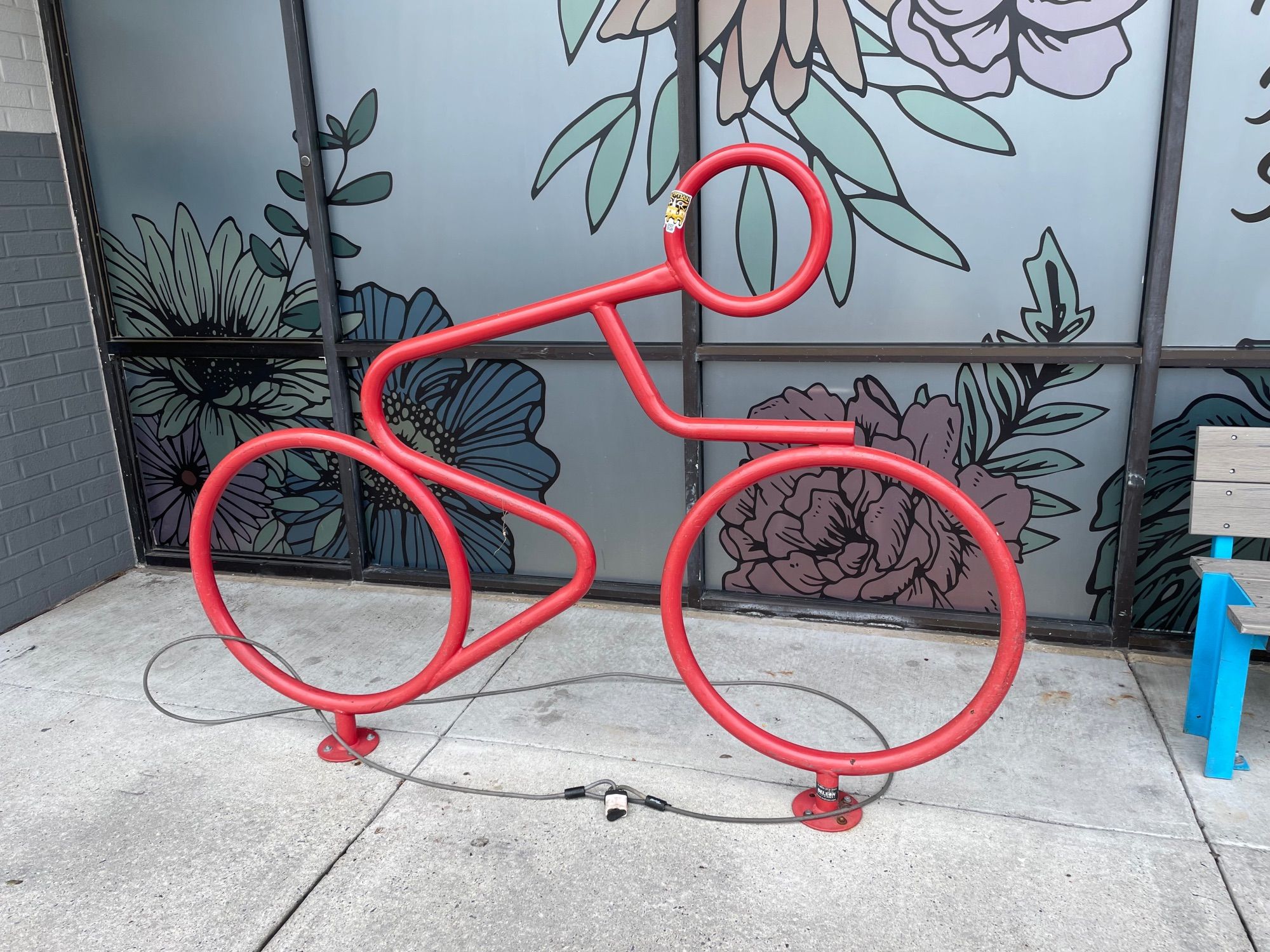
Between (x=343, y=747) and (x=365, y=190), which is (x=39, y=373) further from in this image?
(x=343, y=747)

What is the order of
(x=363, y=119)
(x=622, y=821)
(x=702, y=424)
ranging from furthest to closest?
(x=363, y=119) < (x=622, y=821) < (x=702, y=424)

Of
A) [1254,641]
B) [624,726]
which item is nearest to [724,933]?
[624,726]

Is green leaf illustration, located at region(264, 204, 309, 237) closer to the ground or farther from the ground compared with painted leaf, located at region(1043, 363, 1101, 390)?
farther from the ground

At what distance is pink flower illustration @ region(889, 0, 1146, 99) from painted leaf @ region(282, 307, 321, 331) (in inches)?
92.7

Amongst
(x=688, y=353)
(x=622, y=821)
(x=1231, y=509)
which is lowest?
(x=622, y=821)

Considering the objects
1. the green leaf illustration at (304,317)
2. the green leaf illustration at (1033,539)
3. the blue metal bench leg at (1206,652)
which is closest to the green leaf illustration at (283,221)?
the green leaf illustration at (304,317)

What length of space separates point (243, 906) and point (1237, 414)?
3127 millimetres

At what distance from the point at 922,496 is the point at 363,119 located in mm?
2473

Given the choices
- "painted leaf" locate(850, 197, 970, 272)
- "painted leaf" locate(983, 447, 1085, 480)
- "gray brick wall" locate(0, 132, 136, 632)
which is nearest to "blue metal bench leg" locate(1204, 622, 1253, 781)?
"painted leaf" locate(983, 447, 1085, 480)

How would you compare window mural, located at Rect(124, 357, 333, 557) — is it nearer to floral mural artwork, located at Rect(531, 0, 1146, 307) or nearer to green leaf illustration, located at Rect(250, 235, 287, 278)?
green leaf illustration, located at Rect(250, 235, 287, 278)

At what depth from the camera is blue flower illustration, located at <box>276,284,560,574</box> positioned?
3.49 m

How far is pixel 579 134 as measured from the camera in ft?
10.3

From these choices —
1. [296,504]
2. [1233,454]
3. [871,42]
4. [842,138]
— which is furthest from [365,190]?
[1233,454]

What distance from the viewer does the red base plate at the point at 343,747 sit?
258cm
